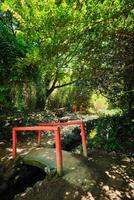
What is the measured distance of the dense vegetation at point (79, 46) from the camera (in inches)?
267

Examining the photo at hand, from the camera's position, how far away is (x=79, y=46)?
863cm

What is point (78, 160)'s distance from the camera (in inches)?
288

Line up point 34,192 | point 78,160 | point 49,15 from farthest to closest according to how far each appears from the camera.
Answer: point 49,15, point 78,160, point 34,192

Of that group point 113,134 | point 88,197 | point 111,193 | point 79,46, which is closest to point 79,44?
point 79,46

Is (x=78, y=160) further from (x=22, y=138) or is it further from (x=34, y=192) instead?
(x=22, y=138)

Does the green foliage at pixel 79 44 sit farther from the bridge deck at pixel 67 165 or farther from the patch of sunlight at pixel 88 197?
the patch of sunlight at pixel 88 197

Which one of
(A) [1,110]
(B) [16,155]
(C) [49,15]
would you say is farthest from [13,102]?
(C) [49,15]

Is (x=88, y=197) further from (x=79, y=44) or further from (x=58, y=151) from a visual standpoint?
(x=79, y=44)

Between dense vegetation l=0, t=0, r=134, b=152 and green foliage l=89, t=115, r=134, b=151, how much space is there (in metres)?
0.05

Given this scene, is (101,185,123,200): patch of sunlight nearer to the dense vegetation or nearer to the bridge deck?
the bridge deck

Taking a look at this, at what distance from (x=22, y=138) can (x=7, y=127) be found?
0.88 meters

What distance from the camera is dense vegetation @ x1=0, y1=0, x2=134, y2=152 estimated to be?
6.77 m

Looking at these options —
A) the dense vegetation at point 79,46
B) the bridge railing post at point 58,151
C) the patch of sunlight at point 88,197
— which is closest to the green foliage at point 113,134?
the dense vegetation at point 79,46

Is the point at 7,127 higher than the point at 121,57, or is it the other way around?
the point at 121,57
